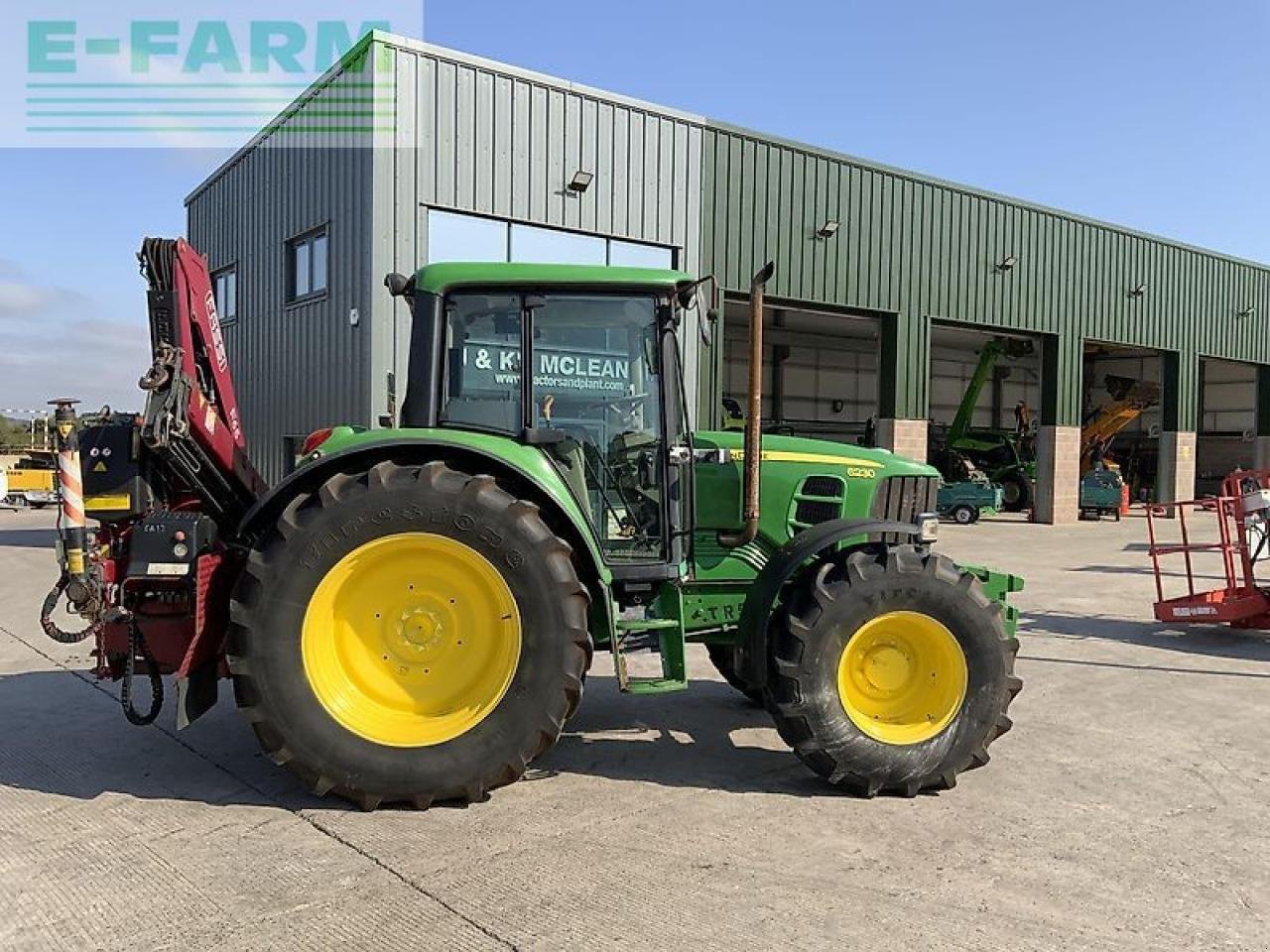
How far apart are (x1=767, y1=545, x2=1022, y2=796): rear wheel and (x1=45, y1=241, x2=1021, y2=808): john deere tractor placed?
0.01 metres

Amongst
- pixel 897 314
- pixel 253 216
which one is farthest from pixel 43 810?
pixel 897 314

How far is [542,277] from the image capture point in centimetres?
456

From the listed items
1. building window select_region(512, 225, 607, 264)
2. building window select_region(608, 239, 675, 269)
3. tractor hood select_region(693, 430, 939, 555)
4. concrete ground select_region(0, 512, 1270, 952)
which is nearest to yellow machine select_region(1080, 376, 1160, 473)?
building window select_region(608, 239, 675, 269)

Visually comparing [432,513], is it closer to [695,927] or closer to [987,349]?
[695,927]

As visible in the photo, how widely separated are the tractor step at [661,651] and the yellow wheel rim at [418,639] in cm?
56

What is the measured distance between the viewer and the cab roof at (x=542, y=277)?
15.0 ft

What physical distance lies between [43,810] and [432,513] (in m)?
2.17

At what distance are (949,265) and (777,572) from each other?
15632 millimetres

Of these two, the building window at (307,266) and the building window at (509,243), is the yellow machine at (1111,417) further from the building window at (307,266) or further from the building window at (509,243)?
the building window at (307,266)

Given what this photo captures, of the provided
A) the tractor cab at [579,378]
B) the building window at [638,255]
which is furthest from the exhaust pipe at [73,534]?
the building window at [638,255]

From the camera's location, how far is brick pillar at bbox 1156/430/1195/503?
24.0m

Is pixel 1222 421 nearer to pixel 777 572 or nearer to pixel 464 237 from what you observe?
pixel 464 237

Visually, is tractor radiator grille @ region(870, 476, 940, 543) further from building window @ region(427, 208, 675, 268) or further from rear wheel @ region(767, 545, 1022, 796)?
building window @ region(427, 208, 675, 268)

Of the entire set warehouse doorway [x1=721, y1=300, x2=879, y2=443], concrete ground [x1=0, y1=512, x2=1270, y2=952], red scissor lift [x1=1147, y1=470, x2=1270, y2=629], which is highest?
warehouse doorway [x1=721, y1=300, x2=879, y2=443]
